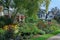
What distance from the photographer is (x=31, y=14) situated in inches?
753

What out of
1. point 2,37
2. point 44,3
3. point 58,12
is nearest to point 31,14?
point 44,3

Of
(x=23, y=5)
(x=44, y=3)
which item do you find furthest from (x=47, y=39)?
(x=44, y=3)

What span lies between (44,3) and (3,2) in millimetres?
3963

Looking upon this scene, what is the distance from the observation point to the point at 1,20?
68.7ft

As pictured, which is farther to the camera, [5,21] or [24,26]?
[5,21]

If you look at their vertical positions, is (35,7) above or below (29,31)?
above

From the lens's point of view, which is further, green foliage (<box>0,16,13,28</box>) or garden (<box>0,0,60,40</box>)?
green foliage (<box>0,16,13,28</box>)

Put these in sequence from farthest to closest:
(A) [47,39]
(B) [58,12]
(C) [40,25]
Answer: (B) [58,12]
(C) [40,25]
(A) [47,39]

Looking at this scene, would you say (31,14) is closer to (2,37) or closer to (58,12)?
(2,37)

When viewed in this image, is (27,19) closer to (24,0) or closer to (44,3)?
(44,3)

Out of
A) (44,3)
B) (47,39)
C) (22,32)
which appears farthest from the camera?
(44,3)

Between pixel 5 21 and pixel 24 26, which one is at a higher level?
pixel 5 21

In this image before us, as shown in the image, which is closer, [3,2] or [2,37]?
[2,37]

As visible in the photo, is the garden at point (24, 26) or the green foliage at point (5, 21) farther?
the green foliage at point (5, 21)
